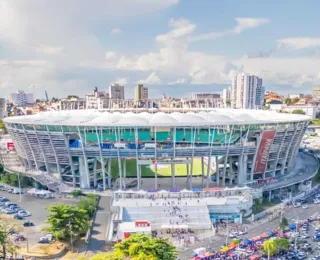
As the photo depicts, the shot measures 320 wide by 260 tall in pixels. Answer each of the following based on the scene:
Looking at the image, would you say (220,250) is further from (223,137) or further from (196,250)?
(223,137)

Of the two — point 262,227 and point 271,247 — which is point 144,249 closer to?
point 271,247

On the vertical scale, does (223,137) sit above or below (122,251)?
above

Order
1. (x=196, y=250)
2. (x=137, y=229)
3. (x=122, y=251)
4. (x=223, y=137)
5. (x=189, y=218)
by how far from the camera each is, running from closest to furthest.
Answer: (x=122, y=251)
(x=196, y=250)
(x=137, y=229)
(x=189, y=218)
(x=223, y=137)

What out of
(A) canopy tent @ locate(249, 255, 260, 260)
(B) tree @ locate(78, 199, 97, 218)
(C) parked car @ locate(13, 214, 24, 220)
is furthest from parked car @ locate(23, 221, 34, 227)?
(A) canopy tent @ locate(249, 255, 260, 260)

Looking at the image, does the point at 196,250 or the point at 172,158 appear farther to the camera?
the point at 172,158

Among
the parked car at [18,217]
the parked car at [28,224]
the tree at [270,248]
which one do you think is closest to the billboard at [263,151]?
the tree at [270,248]

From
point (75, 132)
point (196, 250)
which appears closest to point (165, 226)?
point (196, 250)

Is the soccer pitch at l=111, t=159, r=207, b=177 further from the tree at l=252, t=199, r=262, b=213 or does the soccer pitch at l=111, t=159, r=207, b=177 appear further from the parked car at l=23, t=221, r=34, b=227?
the parked car at l=23, t=221, r=34, b=227
